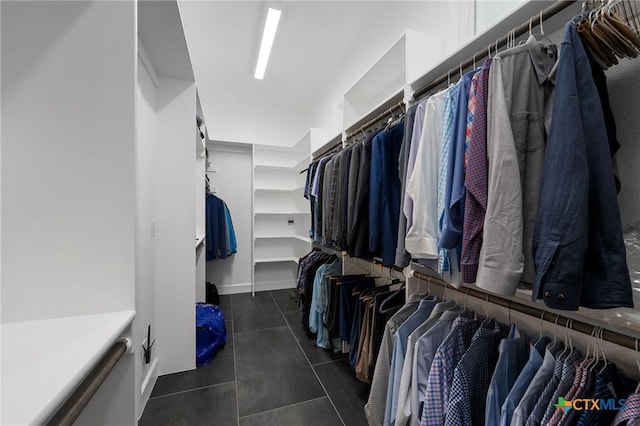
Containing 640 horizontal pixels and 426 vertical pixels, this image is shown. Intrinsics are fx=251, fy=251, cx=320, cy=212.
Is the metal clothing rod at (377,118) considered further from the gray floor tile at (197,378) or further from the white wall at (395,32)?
the gray floor tile at (197,378)

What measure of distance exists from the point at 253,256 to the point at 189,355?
74.3 inches

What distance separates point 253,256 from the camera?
380 centimetres

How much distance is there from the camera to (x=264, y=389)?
1.78m

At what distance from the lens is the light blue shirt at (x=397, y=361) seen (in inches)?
45.6

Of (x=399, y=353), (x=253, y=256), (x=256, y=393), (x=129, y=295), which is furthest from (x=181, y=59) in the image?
(x=253, y=256)

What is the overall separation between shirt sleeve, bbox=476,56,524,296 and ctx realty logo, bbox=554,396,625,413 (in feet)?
1.04

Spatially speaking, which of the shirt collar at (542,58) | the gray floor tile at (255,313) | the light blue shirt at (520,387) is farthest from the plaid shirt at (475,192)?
the gray floor tile at (255,313)

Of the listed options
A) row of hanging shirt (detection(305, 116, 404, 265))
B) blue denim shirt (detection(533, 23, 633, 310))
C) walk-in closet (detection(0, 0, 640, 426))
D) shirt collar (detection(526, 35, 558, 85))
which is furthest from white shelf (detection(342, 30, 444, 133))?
blue denim shirt (detection(533, 23, 633, 310))

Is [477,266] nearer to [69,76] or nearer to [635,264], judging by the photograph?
[635,264]

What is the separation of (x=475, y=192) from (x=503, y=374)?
65 centimetres

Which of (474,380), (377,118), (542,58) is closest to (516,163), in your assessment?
(542,58)

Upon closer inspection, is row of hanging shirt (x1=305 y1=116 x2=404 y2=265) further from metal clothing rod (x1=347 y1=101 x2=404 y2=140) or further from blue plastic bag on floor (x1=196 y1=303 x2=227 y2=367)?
blue plastic bag on floor (x1=196 y1=303 x2=227 y2=367)

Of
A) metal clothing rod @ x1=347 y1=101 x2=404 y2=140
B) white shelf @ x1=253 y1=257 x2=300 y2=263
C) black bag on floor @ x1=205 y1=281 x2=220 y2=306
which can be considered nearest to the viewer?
metal clothing rod @ x1=347 y1=101 x2=404 y2=140

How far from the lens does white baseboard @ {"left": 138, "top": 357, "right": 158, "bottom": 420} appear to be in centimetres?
158
